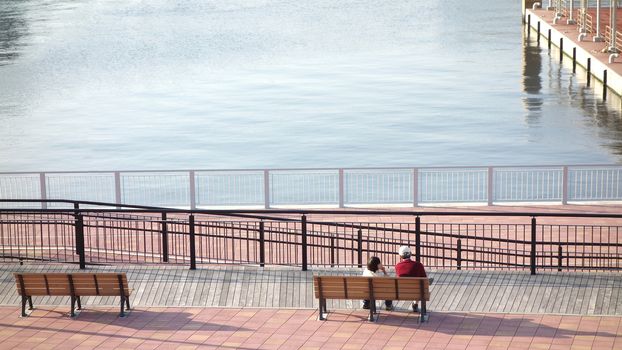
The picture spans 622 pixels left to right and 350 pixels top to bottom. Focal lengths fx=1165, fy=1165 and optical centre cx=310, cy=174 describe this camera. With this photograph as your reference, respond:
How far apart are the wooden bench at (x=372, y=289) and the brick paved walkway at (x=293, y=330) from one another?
1.05 feet

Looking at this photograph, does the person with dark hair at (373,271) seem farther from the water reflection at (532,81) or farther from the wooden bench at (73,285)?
the water reflection at (532,81)

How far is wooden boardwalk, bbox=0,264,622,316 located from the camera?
1537 centimetres

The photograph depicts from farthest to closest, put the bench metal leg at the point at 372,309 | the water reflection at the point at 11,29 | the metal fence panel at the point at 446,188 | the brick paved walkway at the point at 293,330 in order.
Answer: the water reflection at the point at 11,29
the metal fence panel at the point at 446,188
the bench metal leg at the point at 372,309
the brick paved walkway at the point at 293,330

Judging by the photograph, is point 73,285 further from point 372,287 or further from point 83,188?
point 83,188

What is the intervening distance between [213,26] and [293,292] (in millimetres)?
71226

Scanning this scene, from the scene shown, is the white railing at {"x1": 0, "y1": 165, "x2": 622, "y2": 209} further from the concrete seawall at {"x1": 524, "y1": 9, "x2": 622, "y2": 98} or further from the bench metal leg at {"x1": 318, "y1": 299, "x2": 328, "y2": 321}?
the bench metal leg at {"x1": 318, "y1": 299, "x2": 328, "y2": 321}

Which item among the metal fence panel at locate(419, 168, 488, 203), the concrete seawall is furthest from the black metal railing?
the concrete seawall

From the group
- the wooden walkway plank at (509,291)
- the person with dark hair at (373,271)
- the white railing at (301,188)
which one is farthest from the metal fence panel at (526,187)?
the person with dark hair at (373,271)

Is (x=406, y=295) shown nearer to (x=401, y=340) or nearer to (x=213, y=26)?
(x=401, y=340)

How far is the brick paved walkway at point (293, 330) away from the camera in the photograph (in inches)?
558

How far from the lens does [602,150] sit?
38.5 meters

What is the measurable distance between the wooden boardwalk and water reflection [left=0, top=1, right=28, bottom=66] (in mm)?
52630

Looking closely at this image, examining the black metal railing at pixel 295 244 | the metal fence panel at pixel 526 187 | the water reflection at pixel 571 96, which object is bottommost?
the metal fence panel at pixel 526 187

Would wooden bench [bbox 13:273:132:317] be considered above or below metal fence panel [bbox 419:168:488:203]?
above
